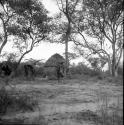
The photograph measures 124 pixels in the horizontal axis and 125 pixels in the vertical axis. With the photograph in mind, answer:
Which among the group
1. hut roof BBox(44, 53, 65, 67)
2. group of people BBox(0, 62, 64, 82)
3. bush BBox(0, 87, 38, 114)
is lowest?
bush BBox(0, 87, 38, 114)

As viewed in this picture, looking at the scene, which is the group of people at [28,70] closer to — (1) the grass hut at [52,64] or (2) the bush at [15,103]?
(1) the grass hut at [52,64]

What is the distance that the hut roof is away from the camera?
60.3ft

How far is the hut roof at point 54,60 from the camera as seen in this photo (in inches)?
724

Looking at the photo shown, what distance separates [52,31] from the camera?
2039 cm

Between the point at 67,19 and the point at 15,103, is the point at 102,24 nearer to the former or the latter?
the point at 67,19

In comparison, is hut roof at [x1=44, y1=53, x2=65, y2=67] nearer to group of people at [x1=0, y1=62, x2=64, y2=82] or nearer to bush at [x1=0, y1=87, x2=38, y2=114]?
group of people at [x1=0, y1=62, x2=64, y2=82]

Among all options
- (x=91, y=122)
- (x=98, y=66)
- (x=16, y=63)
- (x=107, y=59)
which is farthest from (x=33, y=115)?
(x=98, y=66)

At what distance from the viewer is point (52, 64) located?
18.3 metres

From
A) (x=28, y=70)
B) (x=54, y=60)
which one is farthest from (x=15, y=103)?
(x=54, y=60)

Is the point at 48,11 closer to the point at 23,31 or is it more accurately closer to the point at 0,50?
the point at 23,31

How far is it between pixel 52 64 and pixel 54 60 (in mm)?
827

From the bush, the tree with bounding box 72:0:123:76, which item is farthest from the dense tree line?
the bush

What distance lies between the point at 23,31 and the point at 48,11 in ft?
9.11

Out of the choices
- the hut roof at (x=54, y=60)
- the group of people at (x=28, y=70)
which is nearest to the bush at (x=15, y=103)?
the group of people at (x=28, y=70)
